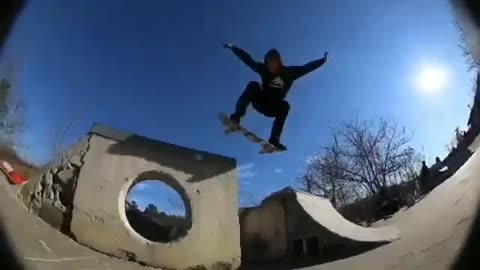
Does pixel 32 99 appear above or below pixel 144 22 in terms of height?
below

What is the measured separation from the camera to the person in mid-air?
130cm

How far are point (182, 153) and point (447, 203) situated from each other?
0.58m

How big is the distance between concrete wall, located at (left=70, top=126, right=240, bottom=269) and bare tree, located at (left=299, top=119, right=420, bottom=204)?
19 centimetres

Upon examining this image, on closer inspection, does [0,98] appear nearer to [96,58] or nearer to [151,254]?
[96,58]

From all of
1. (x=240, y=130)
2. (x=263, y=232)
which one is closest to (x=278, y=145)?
(x=240, y=130)

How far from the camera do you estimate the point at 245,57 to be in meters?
1.31

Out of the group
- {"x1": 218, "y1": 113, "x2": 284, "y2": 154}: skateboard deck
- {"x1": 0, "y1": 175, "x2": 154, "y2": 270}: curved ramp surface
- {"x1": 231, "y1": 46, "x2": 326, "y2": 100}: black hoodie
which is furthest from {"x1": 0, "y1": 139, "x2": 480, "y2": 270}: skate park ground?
{"x1": 231, "y1": 46, "x2": 326, "y2": 100}: black hoodie

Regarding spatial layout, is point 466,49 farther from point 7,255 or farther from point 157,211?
point 7,255

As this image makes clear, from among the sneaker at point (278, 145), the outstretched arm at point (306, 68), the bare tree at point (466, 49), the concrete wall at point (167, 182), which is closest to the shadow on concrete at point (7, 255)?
the concrete wall at point (167, 182)

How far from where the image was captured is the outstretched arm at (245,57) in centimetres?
130

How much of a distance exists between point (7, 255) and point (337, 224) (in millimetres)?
751

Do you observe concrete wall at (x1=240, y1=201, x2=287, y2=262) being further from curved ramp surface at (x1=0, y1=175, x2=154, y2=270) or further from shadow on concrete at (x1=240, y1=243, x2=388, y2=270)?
curved ramp surface at (x1=0, y1=175, x2=154, y2=270)

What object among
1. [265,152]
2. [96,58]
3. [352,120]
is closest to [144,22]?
[96,58]

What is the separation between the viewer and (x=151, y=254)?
4.14 ft
